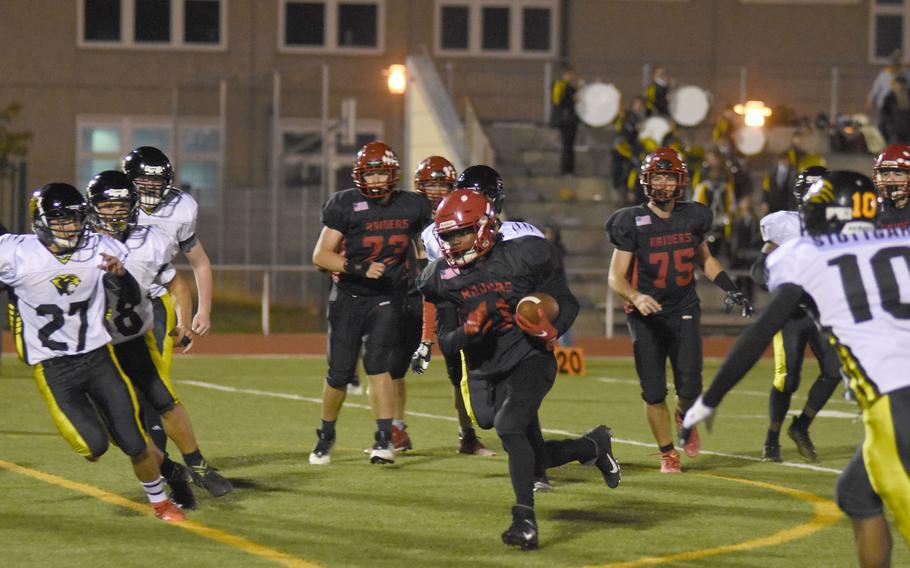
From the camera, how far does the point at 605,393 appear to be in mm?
13531

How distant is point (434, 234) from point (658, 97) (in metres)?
13.8

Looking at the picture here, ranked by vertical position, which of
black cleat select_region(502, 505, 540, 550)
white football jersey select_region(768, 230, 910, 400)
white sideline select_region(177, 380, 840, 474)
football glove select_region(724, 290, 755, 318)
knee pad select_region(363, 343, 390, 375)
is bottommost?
white sideline select_region(177, 380, 840, 474)

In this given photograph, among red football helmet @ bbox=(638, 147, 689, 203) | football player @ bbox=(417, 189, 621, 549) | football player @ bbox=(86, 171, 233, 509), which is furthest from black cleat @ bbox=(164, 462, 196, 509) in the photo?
red football helmet @ bbox=(638, 147, 689, 203)

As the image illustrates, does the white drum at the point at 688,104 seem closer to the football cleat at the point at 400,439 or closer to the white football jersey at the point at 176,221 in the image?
the football cleat at the point at 400,439

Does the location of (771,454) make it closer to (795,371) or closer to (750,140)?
(795,371)

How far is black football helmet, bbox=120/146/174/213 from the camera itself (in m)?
8.16

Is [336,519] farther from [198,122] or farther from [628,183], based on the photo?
[198,122]

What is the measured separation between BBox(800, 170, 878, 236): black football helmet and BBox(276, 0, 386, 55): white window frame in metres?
22.9

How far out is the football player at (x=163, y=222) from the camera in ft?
26.6

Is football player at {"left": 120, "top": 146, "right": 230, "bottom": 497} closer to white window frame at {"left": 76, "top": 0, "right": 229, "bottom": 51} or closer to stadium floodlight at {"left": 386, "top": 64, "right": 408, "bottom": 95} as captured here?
stadium floodlight at {"left": 386, "top": 64, "right": 408, "bottom": 95}

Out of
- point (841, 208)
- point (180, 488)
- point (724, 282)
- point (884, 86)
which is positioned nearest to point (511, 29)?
point (884, 86)

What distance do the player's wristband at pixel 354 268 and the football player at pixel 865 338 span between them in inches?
154

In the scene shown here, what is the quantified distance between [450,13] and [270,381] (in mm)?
14967

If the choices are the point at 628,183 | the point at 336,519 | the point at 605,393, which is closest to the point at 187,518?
the point at 336,519
